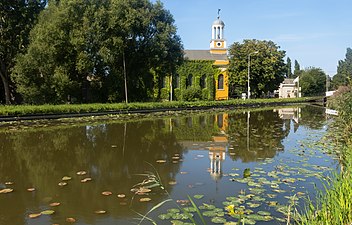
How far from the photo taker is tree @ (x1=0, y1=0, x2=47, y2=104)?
3155cm

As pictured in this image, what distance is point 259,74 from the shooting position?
52.2 metres

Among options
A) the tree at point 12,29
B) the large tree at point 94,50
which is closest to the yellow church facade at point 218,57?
the large tree at point 94,50

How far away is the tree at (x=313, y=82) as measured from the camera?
2886 inches

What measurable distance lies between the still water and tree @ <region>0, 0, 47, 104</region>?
73.6 ft

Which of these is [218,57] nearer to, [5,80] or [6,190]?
[5,80]

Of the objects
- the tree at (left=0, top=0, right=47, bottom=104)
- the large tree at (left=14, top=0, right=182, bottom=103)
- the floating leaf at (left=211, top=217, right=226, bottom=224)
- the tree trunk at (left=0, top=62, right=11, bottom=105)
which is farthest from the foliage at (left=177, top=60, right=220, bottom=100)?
the floating leaf at (left=211, top=217, right=226, bottom=224)

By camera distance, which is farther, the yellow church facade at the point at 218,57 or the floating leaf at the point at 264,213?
the yellow church facade at the point at 218,57

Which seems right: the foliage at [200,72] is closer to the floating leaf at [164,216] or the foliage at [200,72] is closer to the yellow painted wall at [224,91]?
the yellow painted wall at [224,91]

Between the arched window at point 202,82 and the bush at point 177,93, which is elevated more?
the arched window at point 202,82

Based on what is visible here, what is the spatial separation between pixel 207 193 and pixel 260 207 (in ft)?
3.35

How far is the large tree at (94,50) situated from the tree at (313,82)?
4673 cm

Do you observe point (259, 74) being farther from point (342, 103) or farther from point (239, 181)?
point (239, 181)

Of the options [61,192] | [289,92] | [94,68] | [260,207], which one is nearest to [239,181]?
[260,207]

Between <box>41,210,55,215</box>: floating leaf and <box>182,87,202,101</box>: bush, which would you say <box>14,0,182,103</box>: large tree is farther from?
<box>41,210,55,215</box>: floating leaf
